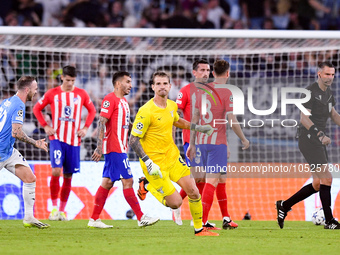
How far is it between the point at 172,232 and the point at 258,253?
2347 mm

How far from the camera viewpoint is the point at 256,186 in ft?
33.2

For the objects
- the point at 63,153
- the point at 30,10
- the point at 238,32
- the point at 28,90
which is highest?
the point at 30,10

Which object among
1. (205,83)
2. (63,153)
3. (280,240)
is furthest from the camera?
(63,153)

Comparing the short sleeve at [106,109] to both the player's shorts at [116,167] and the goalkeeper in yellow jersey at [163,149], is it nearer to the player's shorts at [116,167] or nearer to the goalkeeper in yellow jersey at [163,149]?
the player's shorts at [116,167]

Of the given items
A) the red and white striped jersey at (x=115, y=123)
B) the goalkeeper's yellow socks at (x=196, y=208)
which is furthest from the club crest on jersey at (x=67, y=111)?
the goalkeeper's yellow socks at (x=196, y=208)

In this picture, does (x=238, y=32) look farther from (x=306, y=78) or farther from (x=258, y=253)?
(x=258, y=253)

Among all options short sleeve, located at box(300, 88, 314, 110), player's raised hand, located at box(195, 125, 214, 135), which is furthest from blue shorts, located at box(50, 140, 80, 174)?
short sleeve, located at box(300, 88, 314, 110)

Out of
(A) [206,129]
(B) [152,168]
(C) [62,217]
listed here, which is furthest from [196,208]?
(C) [62,217]

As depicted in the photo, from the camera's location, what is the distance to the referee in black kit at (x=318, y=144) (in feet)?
26.2

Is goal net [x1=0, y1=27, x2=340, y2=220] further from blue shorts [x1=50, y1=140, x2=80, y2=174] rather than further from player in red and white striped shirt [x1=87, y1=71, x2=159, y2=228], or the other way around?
player in red and white striped shirt [x1=87, y1=71, x2=159, y2=228]

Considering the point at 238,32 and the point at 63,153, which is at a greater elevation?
the point at 238,32

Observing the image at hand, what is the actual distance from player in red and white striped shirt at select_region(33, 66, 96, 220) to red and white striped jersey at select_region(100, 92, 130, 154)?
3.85ft

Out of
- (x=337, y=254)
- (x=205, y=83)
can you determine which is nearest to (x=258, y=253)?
(x=337, y=254)

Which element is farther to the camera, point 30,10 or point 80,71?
point 30,10
